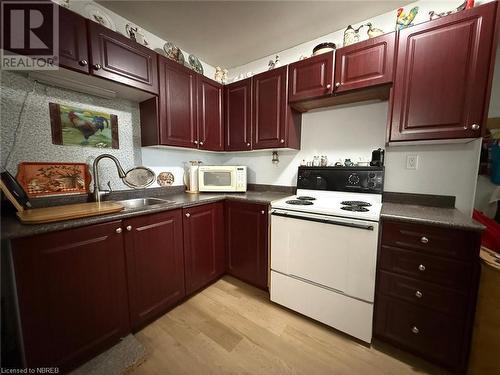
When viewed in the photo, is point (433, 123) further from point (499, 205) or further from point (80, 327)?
point (80, 327)

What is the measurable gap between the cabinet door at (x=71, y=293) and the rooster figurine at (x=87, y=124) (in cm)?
89

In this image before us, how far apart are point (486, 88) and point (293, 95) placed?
1.24 meters

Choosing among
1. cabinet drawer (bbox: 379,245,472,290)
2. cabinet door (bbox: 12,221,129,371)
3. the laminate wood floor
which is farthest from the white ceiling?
the laminate wood floor

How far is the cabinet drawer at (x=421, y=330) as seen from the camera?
1.10 meters

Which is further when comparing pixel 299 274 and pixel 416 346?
pixel 299 274

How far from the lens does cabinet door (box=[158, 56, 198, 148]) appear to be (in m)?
1.74

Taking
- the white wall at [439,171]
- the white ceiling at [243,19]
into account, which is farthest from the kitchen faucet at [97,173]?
the white wall at [439,171]

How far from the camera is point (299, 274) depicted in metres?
1.52

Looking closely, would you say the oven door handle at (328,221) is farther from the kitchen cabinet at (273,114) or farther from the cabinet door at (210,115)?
the cabinet door at (210,115)

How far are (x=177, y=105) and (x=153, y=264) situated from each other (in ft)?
4.70

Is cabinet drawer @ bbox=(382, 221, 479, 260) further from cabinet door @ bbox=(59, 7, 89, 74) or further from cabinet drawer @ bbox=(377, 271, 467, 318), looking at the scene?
cabinet door @ bbox=(59, 7, 89, 74)

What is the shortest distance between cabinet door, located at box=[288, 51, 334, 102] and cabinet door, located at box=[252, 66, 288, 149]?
0.30ft

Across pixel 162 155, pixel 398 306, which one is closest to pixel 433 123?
pixel 398 306

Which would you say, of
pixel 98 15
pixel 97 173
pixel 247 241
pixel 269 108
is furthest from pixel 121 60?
pixel 247 241
